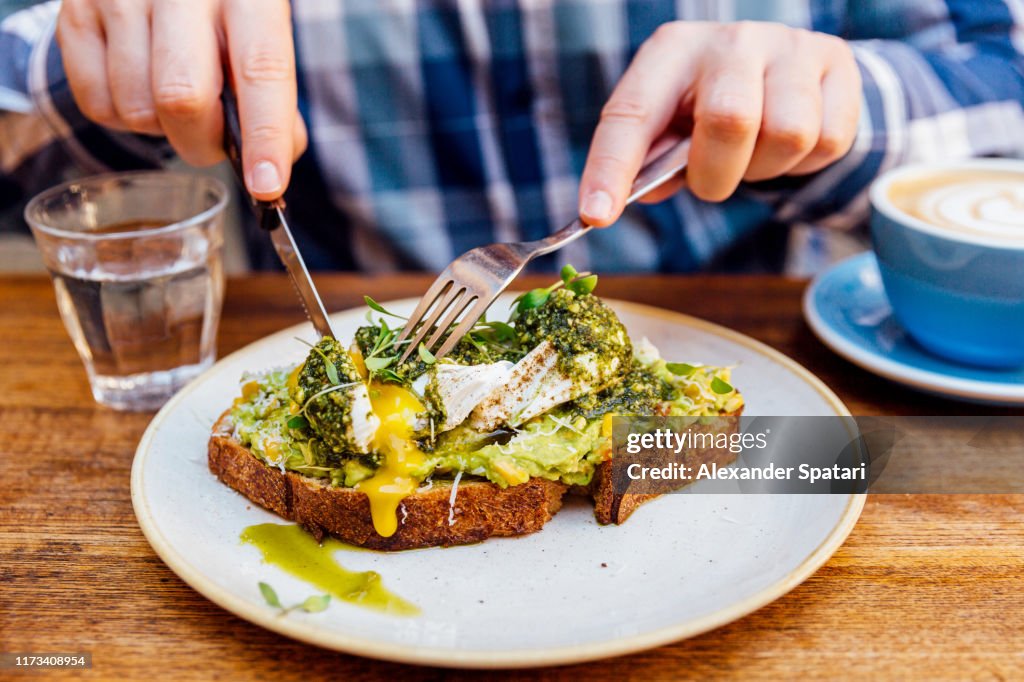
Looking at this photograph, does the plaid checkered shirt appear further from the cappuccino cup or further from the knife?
the knife

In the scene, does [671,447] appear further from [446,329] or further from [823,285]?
[823,285]

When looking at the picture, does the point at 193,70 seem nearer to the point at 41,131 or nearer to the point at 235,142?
the point at 235,142

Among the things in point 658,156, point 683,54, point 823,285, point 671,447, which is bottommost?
point 823,285

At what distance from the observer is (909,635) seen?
1523 millimetres

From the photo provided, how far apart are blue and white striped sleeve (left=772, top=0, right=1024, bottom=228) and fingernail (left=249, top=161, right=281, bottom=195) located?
2046 mm

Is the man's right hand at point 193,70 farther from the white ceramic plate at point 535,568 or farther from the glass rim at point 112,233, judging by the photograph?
the white ceramic plate at point 535,568

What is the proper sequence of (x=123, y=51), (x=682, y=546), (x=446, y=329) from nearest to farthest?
(x=682, y=546) < (x=446, y=329) < (x=123, y=51)

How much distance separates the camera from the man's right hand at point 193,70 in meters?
2.15

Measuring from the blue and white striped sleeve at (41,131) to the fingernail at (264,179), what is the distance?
1530 mm

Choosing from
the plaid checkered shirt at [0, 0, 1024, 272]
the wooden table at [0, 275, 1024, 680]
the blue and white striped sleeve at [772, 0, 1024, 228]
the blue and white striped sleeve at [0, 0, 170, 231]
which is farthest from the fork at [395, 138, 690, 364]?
the blue and white striped sleeve at [0, 0, 170, 231]

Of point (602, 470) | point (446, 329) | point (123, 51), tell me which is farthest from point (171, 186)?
point (602, 470)

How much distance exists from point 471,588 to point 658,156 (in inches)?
57.9

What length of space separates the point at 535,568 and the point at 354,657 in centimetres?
40

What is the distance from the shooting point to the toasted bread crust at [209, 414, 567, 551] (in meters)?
1.78
